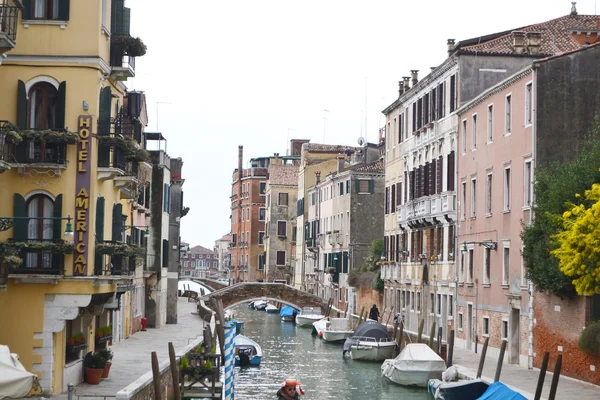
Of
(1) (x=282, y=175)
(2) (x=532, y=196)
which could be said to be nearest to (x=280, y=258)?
(1) (x=282, y=175)

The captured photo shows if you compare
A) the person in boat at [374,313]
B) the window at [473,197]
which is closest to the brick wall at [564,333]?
the window at [473,197]

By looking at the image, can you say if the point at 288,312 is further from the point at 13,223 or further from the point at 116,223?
the point at 13,223

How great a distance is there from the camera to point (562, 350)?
2683 cm

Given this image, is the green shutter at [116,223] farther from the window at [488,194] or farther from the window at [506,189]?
the window at [488,194]

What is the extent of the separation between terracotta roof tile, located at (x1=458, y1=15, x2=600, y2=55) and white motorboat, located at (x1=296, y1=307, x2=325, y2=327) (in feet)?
89.9

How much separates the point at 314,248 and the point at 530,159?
42753mm

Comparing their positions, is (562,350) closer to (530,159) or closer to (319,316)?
(530,159)

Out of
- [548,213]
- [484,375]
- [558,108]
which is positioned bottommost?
[484,375]

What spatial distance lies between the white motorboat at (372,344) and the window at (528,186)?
423 inches

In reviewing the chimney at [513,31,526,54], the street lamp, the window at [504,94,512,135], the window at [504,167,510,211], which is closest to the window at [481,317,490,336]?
the window at [504,167,510,211]

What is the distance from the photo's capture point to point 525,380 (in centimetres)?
2652

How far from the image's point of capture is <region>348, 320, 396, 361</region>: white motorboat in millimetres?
39094

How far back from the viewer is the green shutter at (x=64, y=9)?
2106 centimetres

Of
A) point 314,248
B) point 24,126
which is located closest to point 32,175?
point 24,126
